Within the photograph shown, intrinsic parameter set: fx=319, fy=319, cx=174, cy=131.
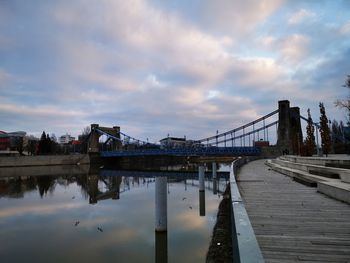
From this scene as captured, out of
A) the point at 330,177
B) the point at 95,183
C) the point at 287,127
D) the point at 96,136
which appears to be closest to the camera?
the point at 330,177

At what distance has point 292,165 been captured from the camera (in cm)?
1714

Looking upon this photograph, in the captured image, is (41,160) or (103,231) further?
(41,160)

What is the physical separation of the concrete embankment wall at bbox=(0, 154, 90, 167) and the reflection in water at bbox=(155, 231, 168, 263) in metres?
66.5

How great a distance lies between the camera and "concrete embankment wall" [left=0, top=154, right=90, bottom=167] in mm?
67406

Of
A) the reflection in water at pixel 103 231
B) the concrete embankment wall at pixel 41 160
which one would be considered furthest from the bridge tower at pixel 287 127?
the concrete embankment wall at pixel 41 160

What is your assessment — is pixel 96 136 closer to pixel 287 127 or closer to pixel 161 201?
pixel 287 127

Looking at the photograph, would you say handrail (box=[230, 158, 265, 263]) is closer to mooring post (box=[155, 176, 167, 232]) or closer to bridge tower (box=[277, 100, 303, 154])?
mooring post (box=[155, 176, 167, 232])

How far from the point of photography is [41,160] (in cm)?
7112

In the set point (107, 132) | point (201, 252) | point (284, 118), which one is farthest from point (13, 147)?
point (201, 252)

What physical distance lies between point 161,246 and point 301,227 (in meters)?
4.64

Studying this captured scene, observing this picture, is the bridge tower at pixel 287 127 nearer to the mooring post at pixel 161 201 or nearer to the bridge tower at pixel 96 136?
the mooring post at pixel 161 201

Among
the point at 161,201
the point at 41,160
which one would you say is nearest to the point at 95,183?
the point at 161,201

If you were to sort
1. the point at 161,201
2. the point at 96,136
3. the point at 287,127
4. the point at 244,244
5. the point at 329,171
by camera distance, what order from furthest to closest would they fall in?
the point at 96,136 → the point at 287,127 → the point at 329,171 → the point at 161,201 → the point at 244,244

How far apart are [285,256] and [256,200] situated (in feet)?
14.5
